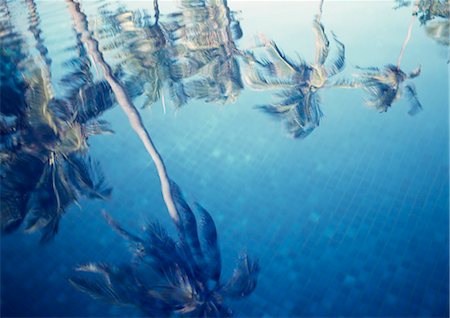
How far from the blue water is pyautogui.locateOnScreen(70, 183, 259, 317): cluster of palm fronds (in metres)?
0.66

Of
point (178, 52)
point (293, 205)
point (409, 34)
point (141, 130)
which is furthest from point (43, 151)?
point (409, 34)

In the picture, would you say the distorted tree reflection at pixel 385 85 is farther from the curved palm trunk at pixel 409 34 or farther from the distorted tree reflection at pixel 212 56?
the distorted tree reflection at pixel 212 56

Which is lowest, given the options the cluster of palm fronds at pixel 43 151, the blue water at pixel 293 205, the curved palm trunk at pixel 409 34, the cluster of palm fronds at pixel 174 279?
the blue water at pixel 293 205

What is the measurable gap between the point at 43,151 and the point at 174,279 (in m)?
2.02

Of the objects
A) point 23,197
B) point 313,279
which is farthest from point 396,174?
point 23,197

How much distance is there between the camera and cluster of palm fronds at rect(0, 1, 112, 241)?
11.4ft

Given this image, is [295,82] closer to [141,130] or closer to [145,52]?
[141,130]

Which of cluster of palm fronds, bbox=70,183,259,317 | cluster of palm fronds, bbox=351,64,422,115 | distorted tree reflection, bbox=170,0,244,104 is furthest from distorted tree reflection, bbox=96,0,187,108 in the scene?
cluster of palm fronds, bbox=351,64,422,115

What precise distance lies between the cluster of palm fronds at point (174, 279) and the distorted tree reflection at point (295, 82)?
2.26 metres

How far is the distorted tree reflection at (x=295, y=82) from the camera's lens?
5081mm

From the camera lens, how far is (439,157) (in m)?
5.08

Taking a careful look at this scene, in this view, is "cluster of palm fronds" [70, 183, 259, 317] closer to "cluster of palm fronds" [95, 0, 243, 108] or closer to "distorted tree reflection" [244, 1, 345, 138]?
"distorted tree reflection" [244, 1, 345, 138]

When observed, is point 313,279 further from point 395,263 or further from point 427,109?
point 427,109

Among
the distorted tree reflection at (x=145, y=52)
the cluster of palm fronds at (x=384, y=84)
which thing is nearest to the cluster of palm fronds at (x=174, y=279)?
the distorted tree reflection at (x=145, y=52)
